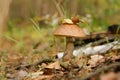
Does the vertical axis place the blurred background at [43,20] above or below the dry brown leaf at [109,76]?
above

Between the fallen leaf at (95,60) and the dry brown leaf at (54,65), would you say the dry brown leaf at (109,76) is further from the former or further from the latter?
the dry brown leaf at (54,65)

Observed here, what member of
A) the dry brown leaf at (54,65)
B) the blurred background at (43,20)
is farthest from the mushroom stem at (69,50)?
the blurred background at (43,20)

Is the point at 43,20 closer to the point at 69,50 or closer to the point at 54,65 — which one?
the point at 69,50

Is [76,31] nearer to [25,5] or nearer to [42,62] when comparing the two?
[42,62]

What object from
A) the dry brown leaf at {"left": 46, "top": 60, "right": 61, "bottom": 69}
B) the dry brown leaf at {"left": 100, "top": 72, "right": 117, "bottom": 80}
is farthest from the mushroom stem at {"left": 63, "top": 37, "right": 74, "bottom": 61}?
the dry brown leaf at {"left": 100, "top": 72, "right": 117, "bottom": 80}

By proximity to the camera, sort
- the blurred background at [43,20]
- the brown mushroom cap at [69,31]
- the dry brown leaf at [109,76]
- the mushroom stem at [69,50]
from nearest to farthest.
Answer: the dry brown leaf at [109,76]
the brown mushroom cap at [69,31]
the mushroom stem at [69,50]
the blurred background at [43,20]

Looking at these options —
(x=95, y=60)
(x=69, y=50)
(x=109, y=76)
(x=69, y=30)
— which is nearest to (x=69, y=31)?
(x=69, y=30)

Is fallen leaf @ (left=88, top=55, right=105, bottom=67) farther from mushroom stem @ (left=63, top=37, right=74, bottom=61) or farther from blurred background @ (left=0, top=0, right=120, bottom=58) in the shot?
blurred background @ (left=0, top=0, right=120, bottom=58)

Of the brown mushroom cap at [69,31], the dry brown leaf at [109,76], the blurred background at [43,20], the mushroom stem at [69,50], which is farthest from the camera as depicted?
the blurred background at [43,20]
